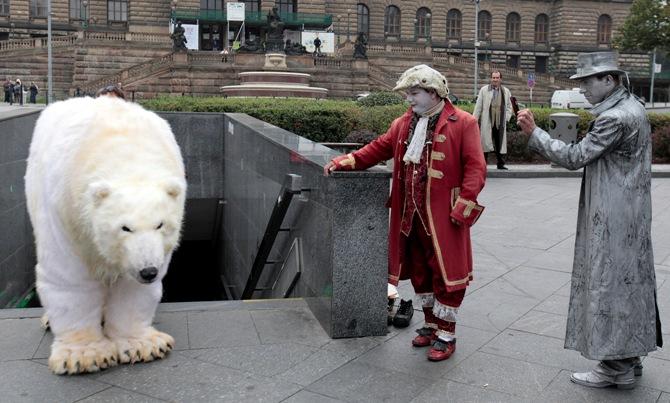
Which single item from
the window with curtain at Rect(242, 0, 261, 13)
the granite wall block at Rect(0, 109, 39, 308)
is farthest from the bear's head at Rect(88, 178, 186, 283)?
the window with curtain at Rect(242, 0, 261, 13)

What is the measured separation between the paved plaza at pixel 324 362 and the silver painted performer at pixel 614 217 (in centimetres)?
40

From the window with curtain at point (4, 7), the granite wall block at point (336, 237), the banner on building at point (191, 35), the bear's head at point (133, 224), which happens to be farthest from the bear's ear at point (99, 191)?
the window with curtain at point (4, 7)

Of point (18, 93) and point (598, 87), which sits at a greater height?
point (18, 93)

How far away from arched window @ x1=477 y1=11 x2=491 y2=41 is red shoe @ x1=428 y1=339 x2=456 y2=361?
6306cm

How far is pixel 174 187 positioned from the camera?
4.33 m

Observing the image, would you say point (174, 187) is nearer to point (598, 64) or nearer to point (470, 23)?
point (598, 64)

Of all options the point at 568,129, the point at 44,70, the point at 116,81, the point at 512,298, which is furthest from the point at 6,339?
the point at 44,70

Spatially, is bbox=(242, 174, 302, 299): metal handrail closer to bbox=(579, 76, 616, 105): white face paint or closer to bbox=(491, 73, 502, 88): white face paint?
bbox=(579, 76, 616, 105): white face paint

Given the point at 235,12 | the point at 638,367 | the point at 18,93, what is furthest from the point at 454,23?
the point at 638,367

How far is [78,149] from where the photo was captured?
453 cm

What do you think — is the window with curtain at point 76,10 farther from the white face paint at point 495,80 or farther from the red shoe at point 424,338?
the red shoe at point 424,338

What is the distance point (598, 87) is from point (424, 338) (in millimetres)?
2046

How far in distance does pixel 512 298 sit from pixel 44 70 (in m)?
45.8

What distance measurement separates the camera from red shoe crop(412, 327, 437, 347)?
4941 mm
